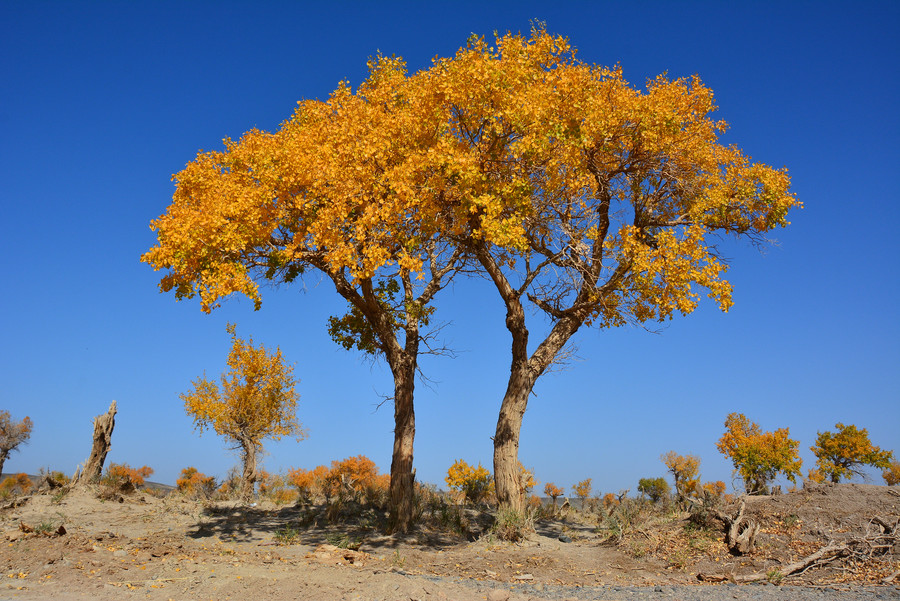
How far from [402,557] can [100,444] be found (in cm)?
1322

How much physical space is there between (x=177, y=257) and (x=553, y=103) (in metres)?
8.22

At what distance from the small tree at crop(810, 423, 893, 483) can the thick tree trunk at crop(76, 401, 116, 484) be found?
32521mm

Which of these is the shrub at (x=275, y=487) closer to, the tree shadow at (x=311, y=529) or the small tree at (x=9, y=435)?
the tree shadow at (x=311, y=529)

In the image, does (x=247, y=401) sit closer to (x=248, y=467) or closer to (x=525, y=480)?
(x=248, y=467)

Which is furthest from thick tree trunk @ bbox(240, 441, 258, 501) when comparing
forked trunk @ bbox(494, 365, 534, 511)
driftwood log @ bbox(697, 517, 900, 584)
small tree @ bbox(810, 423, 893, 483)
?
small tree @ bbox(810, 423, 893, 483)

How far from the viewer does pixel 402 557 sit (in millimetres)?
10883

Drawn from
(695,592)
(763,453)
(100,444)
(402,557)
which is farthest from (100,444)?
(763,453)

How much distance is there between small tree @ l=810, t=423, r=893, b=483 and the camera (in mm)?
29828

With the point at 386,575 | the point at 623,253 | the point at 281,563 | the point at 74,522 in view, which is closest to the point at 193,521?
the point at 74,522

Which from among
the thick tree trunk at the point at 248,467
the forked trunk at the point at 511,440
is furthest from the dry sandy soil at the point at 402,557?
the thick tree trunk at the point at 248,467

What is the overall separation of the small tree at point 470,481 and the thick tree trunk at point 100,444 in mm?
11515

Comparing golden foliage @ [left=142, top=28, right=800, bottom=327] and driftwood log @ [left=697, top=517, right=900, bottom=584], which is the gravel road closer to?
driftwood log @ [left=697, top=517, right=900, bottom=584]

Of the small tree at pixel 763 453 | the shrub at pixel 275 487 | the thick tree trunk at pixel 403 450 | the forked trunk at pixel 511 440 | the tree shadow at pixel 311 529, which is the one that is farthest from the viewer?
the small tree at pixel 763 453

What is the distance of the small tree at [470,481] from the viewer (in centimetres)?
2059
